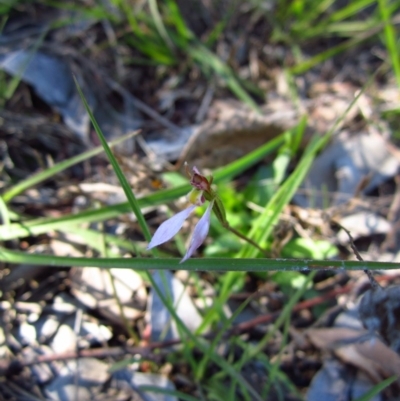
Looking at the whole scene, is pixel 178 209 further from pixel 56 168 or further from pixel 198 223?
pixel 198 223

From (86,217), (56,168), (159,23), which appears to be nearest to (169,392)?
(86,217)

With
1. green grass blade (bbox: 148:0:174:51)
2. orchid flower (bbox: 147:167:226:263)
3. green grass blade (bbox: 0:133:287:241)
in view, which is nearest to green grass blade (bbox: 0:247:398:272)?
orchid flower (bbox: 147:167:226:263)

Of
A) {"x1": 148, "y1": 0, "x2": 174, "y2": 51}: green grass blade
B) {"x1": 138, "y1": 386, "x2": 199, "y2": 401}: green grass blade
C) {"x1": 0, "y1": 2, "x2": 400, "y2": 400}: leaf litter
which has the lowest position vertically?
{"x1": 138, "y1": 386, "x2": 199, "y2": 401}: green grass blade

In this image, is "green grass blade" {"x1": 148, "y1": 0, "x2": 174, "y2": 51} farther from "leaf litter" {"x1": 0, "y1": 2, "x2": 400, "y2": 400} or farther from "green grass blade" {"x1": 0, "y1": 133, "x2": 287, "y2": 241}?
"green grass blade" {"x1": 0, "y1": 133, "x2": 287, "y2": 241}

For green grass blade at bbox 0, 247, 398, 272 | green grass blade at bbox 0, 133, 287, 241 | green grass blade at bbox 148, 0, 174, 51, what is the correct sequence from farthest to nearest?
green grass blade at bbox 148, 0, 174, 51, green grass blade at bbox 0, 133, 287, 241, green grass blade at bbox 0, 247, 398, 272

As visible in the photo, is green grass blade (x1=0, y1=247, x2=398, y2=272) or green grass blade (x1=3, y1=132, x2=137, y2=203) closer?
green grass blade (x1=0, y1=247, x2=398, y2=272)

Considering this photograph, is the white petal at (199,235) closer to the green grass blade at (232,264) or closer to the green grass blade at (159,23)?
the green grass blade at (232,264)

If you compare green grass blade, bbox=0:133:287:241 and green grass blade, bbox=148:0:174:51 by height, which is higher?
green grass blade, bbox=148:0:174:51

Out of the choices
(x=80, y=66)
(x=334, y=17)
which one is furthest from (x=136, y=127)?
(x=334, y=17)

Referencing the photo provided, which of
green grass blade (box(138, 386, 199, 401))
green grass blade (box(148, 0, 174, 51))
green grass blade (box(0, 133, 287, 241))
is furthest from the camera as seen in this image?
green grass blade (box(148, 0, 174, 51))
